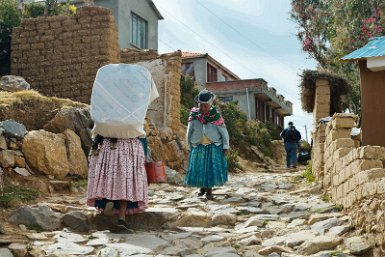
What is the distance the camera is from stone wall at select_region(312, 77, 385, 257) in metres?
5.68

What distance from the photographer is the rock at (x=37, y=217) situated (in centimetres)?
682

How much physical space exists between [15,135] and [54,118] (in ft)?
4.48

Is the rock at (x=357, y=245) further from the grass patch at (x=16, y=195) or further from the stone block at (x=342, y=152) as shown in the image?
the grass patch at (x=16, y=195)

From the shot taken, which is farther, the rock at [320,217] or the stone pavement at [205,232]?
the rock at [320,217]

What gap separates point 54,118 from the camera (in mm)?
11039

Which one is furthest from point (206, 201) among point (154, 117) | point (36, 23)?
point (36, 23)

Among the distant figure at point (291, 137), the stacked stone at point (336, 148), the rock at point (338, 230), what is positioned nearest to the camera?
the rock at point (338, 230)

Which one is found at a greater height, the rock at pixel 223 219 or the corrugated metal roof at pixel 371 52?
the corrugated metal roof at pixel 371 52

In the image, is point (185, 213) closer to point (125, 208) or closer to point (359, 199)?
point (125, 208)

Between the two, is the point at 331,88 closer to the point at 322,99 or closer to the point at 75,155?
the point at 322,99

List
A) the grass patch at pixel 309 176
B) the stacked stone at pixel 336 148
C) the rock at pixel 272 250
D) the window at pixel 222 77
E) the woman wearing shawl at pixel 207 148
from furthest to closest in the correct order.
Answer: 1. the window at pixel 222 77
2. the grass patch at pixel 309 176
3. the woman wearing shawl at pixel 207 148
4. the stacked stone at pixel 336 148
5. the rock at pixel 272 250

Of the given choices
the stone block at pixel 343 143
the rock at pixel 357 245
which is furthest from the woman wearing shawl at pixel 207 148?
the rock at pixel 357 245

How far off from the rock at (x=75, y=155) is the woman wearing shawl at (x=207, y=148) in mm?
1960

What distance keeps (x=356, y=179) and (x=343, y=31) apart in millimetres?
15187
